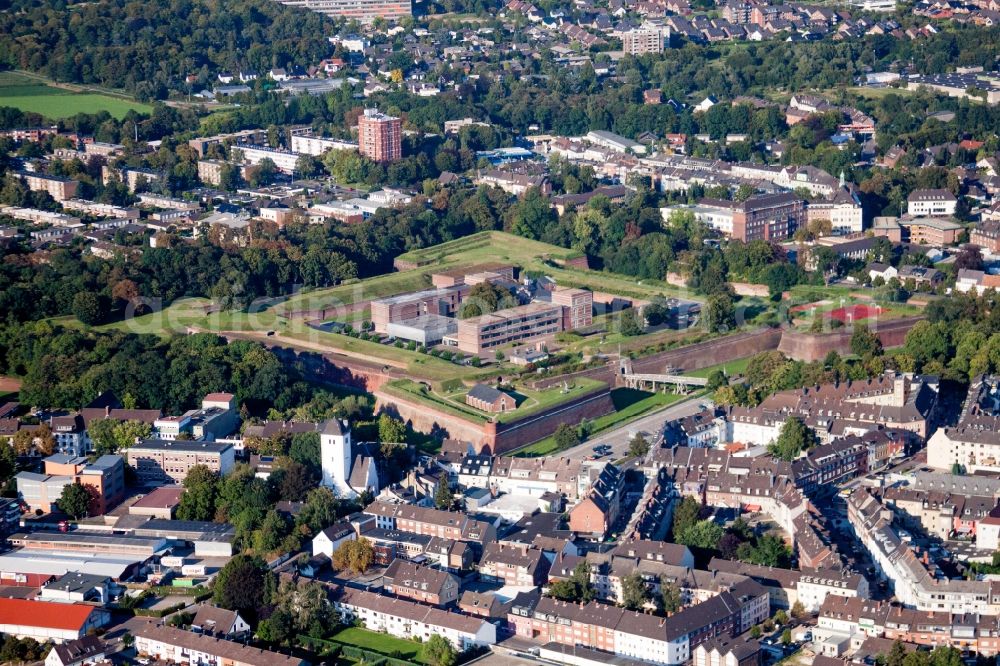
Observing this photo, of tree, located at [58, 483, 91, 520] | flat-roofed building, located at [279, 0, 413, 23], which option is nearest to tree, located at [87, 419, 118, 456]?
tree, located at [58, 483, 91, 520]

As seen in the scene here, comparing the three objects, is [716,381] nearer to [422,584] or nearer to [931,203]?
[422,584]

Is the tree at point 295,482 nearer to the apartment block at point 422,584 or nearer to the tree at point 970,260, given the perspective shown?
the apartment block at point 422,584

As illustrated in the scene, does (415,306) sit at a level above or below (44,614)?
above

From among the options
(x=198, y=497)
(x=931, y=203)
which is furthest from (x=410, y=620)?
(x=931, y=203)

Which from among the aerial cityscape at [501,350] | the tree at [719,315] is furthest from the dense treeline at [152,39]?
the tree at [719,315]

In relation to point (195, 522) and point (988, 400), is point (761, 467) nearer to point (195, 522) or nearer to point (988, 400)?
point (988, 400)

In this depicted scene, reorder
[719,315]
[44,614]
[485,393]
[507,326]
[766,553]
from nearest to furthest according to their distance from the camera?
[44,614] → [766,553] → [485,393] → [507,326] → [719,315]
